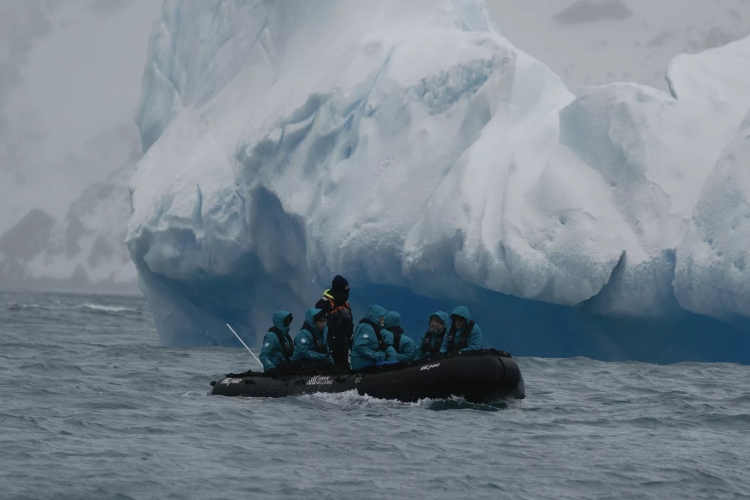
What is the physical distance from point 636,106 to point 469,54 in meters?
3.41

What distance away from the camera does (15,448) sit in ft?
34.6

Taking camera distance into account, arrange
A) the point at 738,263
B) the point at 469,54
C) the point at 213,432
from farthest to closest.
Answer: the point at 469,54
the point at 738,263
the point at 213,432

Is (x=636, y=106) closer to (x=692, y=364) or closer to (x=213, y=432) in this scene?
(x=692, y=364)

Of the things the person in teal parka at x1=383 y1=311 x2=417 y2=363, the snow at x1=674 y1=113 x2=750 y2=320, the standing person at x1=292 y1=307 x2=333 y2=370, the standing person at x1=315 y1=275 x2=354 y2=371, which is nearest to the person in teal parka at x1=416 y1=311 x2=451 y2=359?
the person in teal parka at x1=383 y1=311 x2=417 y2=363

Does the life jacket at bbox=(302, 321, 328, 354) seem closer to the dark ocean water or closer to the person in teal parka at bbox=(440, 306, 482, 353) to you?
the dark ocean water

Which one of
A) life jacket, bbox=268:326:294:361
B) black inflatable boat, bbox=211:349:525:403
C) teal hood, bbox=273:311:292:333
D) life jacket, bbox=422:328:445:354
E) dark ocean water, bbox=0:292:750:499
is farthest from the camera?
life jacket, bbox=268:326:294:361

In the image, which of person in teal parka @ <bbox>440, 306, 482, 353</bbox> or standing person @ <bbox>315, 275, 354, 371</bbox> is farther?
standing person @ <bbox>315, 275, 354, 371</bbox>

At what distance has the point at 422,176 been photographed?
20.5 m

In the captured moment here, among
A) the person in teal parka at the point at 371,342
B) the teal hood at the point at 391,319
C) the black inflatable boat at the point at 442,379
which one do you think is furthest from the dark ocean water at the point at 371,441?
the teal hood at the point at 391,319

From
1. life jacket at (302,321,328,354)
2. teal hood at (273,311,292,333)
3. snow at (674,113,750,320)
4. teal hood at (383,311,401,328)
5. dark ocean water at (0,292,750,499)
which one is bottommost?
dark ocean water at (0,292,750,499)

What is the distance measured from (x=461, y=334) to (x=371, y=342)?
3.72 ft

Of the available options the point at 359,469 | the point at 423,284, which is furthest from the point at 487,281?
the point at 359,469

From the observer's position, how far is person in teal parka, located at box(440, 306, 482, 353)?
1417 cm

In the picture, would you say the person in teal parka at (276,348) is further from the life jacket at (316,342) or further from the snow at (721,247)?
the snow at (721,247)
